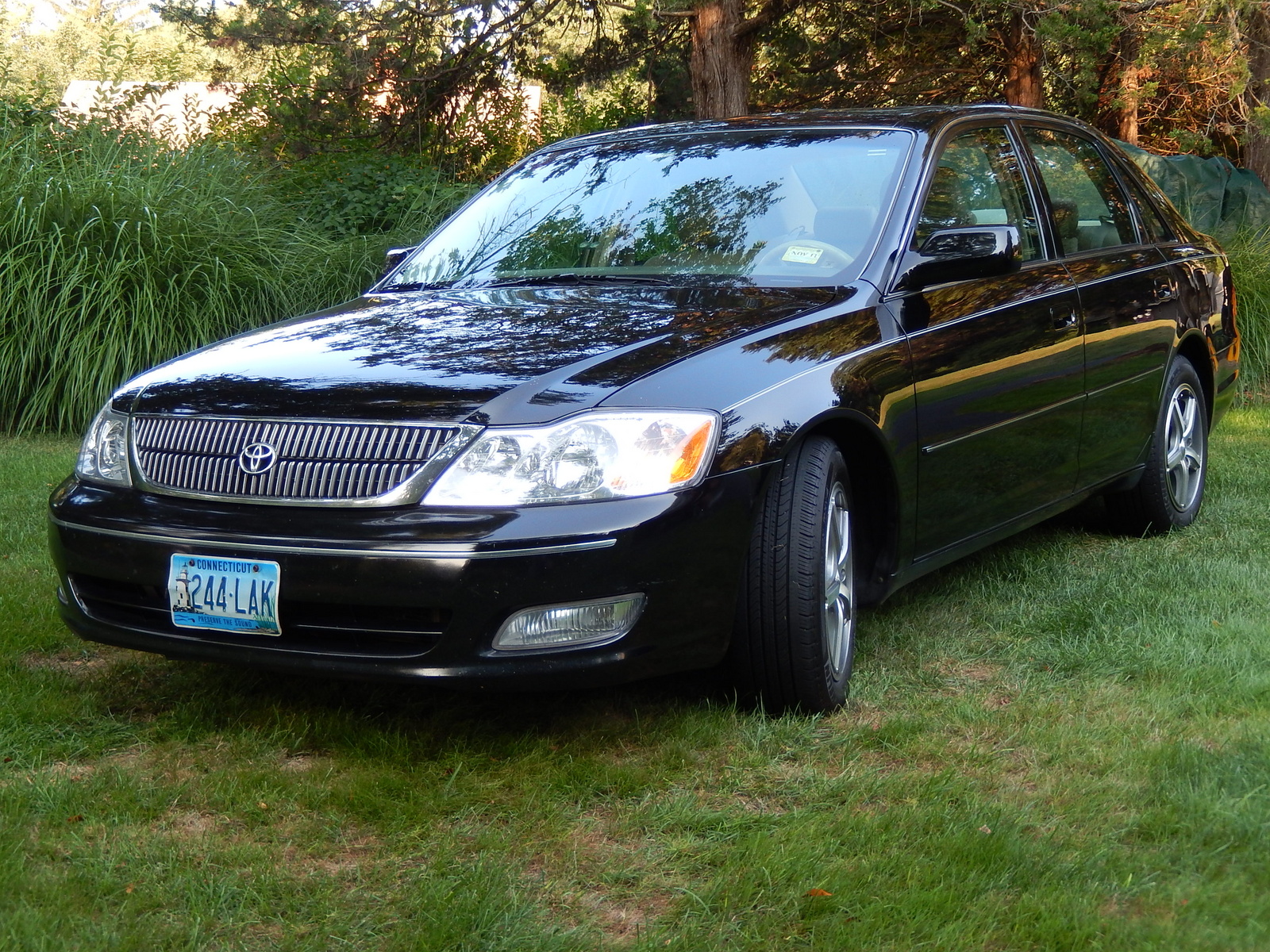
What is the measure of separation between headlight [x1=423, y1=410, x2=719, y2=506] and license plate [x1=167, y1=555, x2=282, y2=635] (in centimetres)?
41

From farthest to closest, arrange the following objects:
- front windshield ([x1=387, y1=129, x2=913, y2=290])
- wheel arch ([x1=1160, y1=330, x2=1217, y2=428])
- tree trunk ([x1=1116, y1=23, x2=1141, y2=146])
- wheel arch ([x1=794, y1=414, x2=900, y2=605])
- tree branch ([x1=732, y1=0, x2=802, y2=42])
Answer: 1. tree trunk ([x1=1116, y1=23, x2=1141, y2=146])
2. tree branch ([x1=732, y1=0, x2=802, y2=42])
3. wheel arch ([x1=1160, y1=330, x2=1217, y2=428])
4. front windshield ([x1=387, y1=129, x2=913, y2=290])
5. wheel arch ([x1=794, y1=414, x2=900, y2=605])

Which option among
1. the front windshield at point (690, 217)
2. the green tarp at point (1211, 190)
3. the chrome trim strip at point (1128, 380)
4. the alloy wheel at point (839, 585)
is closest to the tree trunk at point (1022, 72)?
the green tarp at point (1211, 190)

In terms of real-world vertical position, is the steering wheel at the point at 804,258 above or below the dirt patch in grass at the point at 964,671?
above

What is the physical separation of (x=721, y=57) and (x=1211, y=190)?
159 inches

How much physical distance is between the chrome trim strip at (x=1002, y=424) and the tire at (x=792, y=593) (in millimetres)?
432

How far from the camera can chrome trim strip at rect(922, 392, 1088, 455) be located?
380 centimetres

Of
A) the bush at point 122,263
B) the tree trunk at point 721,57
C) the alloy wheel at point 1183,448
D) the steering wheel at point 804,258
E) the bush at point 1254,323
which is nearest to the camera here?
the steering wheel at point 804,258

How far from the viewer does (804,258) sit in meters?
3.92

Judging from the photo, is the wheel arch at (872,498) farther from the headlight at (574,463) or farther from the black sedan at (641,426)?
the headlight at (574,463)

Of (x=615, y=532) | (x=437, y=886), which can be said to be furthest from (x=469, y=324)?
(x=437, y=886)

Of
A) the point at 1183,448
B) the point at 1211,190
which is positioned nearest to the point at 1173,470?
the point at 1183,448

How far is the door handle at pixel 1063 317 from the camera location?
4398 mm

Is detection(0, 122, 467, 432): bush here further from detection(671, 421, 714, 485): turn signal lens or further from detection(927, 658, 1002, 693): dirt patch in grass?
detection(671, 421, 714, 485): turn signal lens

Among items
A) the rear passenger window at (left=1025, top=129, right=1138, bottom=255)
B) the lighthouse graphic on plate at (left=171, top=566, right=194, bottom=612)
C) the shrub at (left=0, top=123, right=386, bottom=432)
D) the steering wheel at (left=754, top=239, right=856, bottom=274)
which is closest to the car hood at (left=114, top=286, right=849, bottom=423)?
the steering wheel at (left=754, top=239, right=856, bottom=274)
